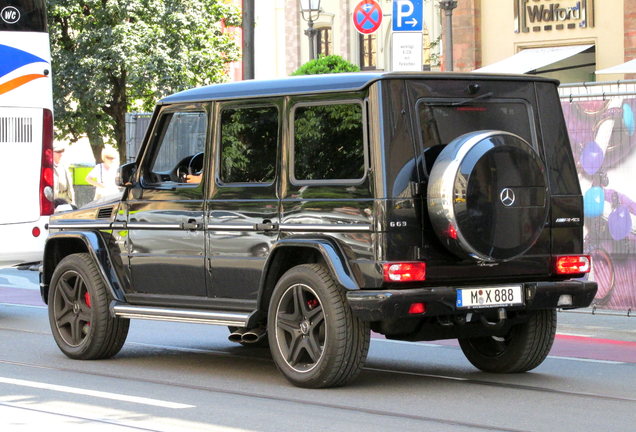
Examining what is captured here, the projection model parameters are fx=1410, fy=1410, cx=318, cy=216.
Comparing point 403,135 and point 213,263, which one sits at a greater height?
point 403,135

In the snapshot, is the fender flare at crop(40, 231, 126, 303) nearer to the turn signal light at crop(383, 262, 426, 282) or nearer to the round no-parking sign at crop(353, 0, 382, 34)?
the turn signal light at crop(383, 262, 426, 282)

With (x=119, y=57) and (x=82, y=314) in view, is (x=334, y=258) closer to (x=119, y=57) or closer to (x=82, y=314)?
(x=82, y=314)

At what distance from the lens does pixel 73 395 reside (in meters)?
9.14

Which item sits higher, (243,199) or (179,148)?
(179,148)

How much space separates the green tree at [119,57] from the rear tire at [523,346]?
30790mm

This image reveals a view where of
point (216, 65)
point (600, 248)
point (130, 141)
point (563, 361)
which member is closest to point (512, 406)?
point (563, 361)

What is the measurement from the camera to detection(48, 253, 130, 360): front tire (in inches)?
431

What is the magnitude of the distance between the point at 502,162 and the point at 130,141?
11.5 meters

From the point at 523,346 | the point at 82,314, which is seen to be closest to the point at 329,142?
the point at 523,346

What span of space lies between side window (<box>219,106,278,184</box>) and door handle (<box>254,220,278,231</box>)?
0.32 meters

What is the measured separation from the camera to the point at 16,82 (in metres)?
15.1

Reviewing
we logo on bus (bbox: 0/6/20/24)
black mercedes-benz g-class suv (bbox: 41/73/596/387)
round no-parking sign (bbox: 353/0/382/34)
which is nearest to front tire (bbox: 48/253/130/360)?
black mercedes-benz g-class suv (bbox: 41/73/596/387)

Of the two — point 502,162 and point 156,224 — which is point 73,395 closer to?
point 156,224

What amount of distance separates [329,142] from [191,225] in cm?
138
